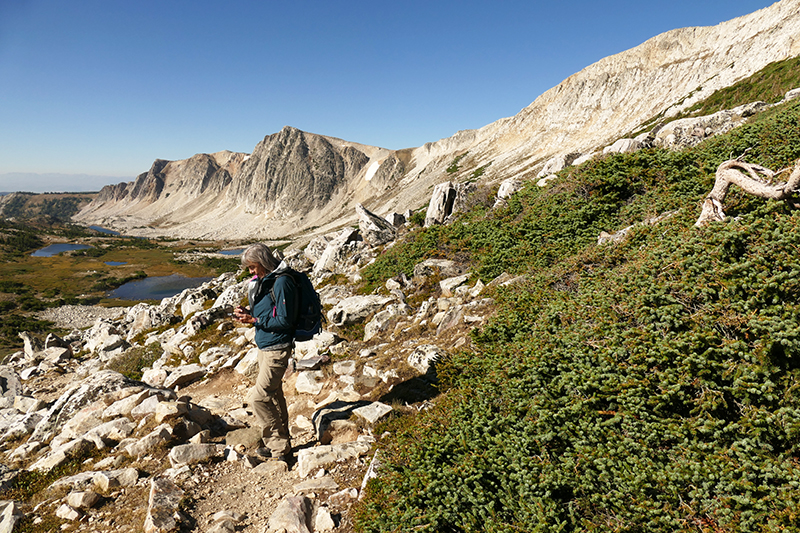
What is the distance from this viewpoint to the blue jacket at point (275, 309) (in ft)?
19.4

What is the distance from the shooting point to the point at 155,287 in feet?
297

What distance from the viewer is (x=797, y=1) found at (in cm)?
4325

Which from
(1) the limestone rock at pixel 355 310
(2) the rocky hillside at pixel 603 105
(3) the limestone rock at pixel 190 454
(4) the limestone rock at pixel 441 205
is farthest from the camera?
(2) the rocky hillside at pixel 603 105

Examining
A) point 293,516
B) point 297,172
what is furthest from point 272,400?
point 297,172

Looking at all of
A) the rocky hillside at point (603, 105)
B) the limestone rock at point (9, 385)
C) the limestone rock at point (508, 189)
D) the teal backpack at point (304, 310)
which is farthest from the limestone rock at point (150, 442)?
the rocky hillside at point (603, 105)

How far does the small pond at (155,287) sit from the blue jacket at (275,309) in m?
86.0

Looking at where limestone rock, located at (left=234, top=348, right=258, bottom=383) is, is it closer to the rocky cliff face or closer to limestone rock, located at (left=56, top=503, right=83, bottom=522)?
limestone rock, located at (left=56, top=503, right=83, bottom=522)

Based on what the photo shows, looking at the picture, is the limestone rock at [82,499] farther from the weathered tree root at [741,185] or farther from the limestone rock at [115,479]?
the weathered tree root at [741,185]

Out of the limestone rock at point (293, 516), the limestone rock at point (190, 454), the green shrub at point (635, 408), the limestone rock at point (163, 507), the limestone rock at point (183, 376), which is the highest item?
the green shrub at point (635, 408)

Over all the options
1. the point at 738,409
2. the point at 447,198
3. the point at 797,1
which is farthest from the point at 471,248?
the point at 797,1

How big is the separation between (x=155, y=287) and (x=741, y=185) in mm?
106893

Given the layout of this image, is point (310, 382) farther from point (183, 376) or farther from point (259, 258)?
point (183, 376)

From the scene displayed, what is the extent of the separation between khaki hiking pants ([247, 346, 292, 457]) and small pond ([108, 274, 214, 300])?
85734 mm

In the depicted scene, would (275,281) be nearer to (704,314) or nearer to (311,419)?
(311,419)
